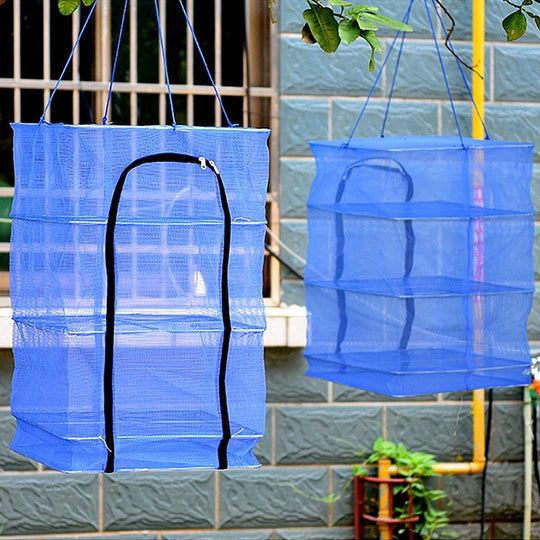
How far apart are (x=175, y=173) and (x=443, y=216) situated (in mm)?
1140

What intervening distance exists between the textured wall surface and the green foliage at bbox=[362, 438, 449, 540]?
0.30ft

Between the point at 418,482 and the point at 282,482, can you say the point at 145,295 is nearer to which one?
the point at 282,482

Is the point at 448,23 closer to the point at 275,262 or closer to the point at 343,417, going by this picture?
the point at 275,262

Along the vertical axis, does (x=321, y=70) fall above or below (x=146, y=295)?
above

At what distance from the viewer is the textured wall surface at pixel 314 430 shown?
19.2 ft

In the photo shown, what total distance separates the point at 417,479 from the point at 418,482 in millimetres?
49

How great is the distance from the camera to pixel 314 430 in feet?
19.7

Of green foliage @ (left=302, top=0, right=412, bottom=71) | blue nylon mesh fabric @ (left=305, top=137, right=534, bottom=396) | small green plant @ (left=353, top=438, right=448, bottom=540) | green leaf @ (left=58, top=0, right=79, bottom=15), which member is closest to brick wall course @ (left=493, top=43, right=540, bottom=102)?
small green plant @ (left=353, top=438, right=448, bottom=540)

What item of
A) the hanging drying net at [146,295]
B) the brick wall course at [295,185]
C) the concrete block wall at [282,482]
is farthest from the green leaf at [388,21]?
the concrete block wall at [282,482]

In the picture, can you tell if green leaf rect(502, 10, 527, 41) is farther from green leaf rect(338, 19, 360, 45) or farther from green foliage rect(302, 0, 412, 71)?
green leaf rect(338, 19, 360, 45)

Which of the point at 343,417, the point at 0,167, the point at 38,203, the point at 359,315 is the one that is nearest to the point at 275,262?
the point at 343,417

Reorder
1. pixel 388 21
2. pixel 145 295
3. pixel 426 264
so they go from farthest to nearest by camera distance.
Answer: pixel 426 264, pixel 145 295, pixel 388 21

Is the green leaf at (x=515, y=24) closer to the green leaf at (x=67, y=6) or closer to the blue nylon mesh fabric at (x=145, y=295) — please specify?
the blue nylon mesh fabric at (x=145, y=295)

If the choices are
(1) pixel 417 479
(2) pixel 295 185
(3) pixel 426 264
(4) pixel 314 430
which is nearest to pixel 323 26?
(3) pixel 426 264
